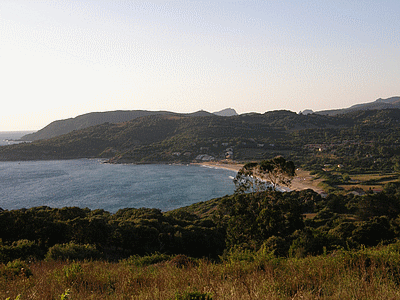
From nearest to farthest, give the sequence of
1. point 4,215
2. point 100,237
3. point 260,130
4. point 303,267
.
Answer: point 303,267, point 100,237, point 4,215, point 260,130

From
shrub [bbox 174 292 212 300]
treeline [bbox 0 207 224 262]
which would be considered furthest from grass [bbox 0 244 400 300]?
treeline [bbox 0 207 224 262]

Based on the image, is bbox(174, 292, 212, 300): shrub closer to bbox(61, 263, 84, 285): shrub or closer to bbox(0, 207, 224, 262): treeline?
bbox(61, 263, 84, 285): shrub

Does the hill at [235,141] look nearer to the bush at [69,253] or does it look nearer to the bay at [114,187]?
the bay at [114,187]

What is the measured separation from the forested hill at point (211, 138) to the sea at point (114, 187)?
26.8m

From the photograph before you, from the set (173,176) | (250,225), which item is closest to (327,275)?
(250,225)

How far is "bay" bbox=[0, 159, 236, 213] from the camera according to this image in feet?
206

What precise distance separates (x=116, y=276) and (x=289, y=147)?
12740 centimetres

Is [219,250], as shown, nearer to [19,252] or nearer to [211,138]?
[19,252]

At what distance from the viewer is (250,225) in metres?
21.0

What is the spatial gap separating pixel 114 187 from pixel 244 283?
76055 millimetres

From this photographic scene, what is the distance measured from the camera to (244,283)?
221 inches

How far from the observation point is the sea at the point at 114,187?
6275 cm

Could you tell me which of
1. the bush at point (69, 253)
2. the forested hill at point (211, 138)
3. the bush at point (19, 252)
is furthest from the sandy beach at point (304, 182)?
the bush at point (19, 252)

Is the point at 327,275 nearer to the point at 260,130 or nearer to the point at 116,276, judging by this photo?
the point at 116,276
